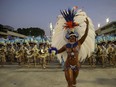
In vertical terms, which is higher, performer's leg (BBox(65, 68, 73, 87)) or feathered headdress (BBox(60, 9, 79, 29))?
feathered headdress (BBox(60, 9, 79, 29))

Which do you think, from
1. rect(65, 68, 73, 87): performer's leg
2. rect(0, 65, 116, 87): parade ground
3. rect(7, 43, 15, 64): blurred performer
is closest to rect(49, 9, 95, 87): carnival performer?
rect(65, 68, 73, 87): performer's leg

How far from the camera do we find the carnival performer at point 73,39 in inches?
307

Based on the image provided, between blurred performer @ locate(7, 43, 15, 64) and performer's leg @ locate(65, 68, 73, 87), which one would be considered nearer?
performer's leg @ locate(65, 68, 73, 87)

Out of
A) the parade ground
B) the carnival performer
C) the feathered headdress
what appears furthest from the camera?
the parade ground

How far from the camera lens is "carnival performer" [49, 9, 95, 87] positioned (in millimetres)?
7793

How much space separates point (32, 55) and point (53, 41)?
38.5 ft

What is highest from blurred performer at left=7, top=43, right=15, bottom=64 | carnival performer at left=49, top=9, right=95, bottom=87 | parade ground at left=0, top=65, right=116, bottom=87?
blurred performer at left=7, top=43, right=15, bottom=64

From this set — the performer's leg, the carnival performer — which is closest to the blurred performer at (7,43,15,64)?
the carnival performer

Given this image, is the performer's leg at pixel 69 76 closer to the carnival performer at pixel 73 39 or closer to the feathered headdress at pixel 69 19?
the carnival performer at pixel 73 39

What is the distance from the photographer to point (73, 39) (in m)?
7.95

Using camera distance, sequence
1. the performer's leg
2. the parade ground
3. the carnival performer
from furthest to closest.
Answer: the parade ground < the carnival performer < the performer's leg

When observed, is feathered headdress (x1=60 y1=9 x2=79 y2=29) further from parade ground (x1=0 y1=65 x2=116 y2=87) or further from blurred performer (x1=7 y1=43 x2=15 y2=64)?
blurred performer (x1=7 y1=43 x2=15 y2=64)

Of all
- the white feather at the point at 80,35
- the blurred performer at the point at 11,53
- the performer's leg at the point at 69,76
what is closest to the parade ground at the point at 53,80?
the white feather at the point at 80,35

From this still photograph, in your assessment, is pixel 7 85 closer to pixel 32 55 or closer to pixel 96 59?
pixel 32 55
